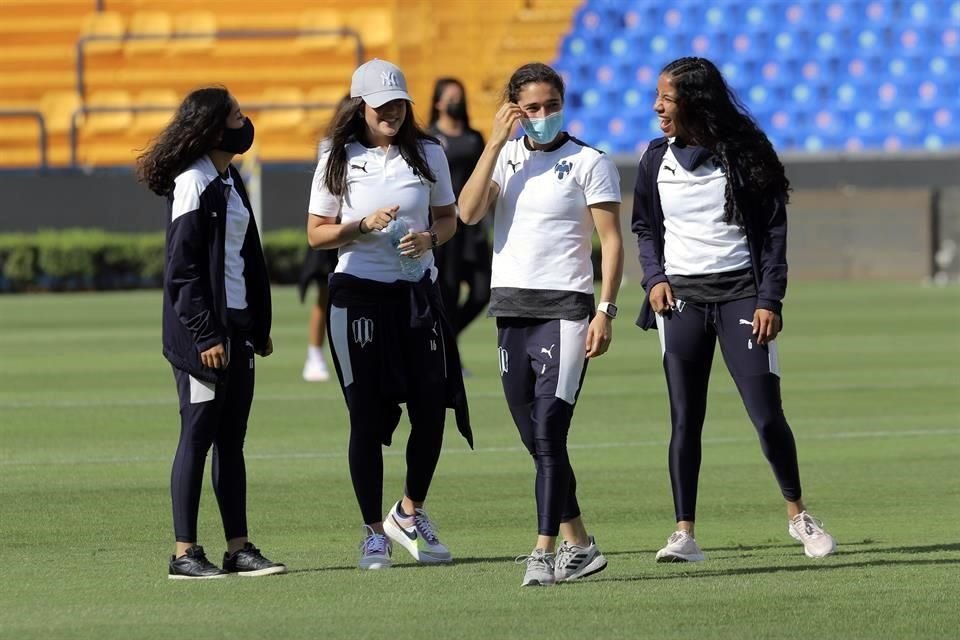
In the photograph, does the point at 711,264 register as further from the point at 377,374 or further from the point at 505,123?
the point at 377,374

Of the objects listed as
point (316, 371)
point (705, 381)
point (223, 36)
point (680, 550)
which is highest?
point (223, 36)

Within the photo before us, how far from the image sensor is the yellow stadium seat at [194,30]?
3469 centimetres

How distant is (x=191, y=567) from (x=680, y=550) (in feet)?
5.86

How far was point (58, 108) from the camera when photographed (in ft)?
112

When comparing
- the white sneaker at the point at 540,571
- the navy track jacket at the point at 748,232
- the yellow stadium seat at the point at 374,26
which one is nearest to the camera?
the white sneaker at the point at 540,571

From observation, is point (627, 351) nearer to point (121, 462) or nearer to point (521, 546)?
point (121, 462)

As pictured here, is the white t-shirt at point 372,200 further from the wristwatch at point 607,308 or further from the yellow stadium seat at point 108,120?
the yellow stadium seat at point 108,120

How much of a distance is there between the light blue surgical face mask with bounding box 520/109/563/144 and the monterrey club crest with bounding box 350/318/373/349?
938 mm

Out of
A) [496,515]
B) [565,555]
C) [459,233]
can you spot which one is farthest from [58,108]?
[565,555]

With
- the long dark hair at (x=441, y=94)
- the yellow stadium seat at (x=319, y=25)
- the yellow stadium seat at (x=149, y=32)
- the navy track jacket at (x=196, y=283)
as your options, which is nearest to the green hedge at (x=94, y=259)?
the yellow stadium seat at (x=319, y=25)

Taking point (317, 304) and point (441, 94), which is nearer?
point (441, 94)

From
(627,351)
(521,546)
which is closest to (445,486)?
(521,546)

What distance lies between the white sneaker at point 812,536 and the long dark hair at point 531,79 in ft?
6.16

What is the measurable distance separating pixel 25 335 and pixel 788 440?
46.9 ft
